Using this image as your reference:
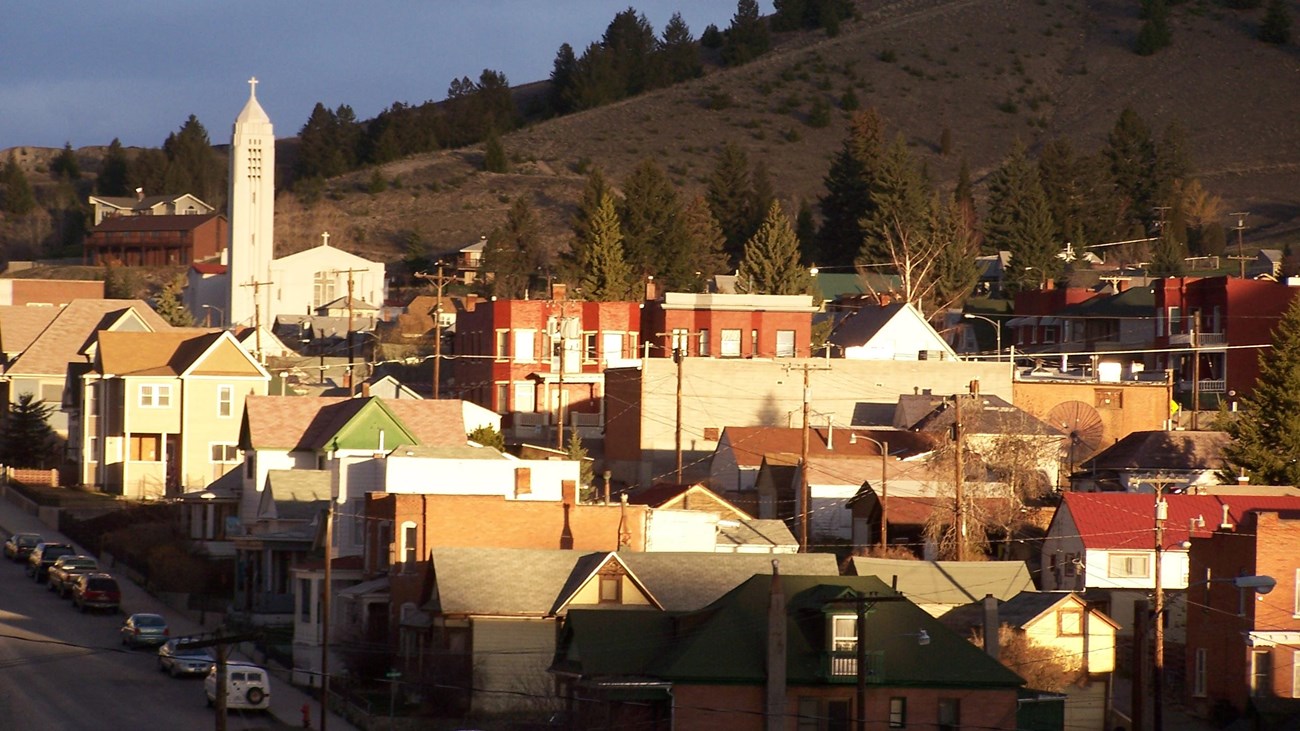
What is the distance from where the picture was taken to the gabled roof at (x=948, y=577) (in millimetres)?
53031

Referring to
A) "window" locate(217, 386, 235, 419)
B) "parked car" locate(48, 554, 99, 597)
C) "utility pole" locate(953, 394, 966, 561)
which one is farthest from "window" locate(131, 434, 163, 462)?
"utility pole" locate(953, 394, 966, 561)

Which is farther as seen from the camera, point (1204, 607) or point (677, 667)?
point (1204, 607)

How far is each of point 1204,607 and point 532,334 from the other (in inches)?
1594

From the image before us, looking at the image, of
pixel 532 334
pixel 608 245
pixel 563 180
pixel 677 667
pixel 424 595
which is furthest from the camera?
pixel 563 180

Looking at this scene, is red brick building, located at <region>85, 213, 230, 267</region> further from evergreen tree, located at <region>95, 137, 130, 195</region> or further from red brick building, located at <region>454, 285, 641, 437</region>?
red brick building, located at <region>454, 285, 641, 437</region>

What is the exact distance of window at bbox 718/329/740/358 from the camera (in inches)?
3376

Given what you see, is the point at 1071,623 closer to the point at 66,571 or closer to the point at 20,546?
the point at 66,571

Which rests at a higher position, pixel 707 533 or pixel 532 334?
pixel 532 334

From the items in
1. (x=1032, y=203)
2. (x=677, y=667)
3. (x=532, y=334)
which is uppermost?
(x=1032, y=203)

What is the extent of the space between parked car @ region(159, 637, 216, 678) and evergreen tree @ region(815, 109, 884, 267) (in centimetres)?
8767

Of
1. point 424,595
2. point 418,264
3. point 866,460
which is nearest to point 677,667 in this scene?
point 424,595

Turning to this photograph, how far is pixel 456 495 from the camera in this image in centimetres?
5244

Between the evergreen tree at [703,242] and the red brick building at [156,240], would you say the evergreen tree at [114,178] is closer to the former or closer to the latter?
the red brick building at [156,240]

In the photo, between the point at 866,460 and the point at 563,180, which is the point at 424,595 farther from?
the point at 563,180
